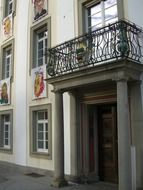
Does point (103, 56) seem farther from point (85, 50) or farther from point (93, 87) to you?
point (93, 87)

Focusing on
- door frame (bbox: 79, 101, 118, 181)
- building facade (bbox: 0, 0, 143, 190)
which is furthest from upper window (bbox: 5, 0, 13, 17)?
door frame (bbox: 79, 101, 118, 181)

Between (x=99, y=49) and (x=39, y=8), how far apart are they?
5240 millimetres

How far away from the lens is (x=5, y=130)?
15.6 m

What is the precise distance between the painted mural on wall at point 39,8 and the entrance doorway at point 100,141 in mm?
4775

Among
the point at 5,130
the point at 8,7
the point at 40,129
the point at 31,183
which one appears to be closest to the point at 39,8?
the point at 8,7

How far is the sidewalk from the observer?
984 centimetres

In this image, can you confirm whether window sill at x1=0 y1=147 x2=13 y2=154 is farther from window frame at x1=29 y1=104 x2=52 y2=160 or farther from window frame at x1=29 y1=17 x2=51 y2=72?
window frame at x1=29 y1=17 x2=51 y2=72

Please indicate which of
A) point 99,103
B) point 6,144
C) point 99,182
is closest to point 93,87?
point 99,103

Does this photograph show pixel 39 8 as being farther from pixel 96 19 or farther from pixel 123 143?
pixel 123 143

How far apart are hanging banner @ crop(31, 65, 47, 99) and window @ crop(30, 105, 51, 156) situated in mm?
526

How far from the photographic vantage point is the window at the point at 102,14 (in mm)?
10011

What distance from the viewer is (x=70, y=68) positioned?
10023 mm

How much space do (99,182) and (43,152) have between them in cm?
280

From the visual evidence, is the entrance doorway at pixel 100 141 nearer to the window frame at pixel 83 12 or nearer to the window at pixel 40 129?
the window at pixel 40 129
